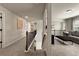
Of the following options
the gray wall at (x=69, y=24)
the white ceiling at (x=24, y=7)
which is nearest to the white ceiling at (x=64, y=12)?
the gray wall at (x=69, y=24)

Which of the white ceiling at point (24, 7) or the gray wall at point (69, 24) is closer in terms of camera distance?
the gray wall at point (69, 24)

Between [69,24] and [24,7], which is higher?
[24,7]

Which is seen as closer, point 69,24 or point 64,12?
point 69,24

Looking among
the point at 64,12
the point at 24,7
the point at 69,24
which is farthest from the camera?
the point at 24,7

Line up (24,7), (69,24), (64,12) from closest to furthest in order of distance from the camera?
(69,24), (64,12), (24,7)

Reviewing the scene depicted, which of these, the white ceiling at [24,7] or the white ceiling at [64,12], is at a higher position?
the white ceiling at [24,7]

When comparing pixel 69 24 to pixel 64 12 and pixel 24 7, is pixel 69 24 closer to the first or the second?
pixel 64 12

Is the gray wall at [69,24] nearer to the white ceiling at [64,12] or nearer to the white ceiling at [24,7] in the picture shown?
the white ceiling at [64,12]

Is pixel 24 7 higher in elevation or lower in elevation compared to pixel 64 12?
higher

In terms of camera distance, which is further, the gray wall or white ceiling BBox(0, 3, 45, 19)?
white ceiling BBox(0, 3, 45, 19)

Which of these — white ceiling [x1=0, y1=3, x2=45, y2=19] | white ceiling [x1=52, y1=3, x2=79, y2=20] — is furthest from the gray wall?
white ceiling [x1=0, y1=3, x2=45, y2=19]

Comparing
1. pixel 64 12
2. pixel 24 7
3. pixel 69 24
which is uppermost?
pixel 24 7

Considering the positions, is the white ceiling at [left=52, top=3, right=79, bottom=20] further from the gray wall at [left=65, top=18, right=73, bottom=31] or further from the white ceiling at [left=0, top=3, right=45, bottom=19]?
the white ceiling at [left=0, top=3, right=45, bottom=19]

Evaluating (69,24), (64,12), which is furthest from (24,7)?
(69,24)
